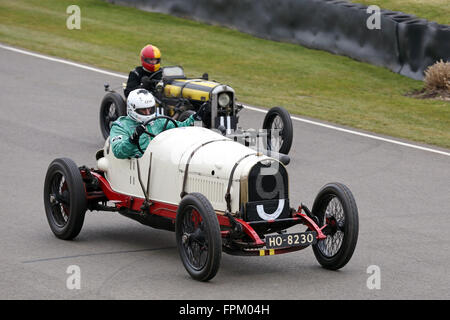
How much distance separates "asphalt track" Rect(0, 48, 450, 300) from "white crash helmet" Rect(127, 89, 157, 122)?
129cm

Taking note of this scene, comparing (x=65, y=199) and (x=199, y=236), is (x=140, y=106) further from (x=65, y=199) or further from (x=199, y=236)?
(x=199, y=236)

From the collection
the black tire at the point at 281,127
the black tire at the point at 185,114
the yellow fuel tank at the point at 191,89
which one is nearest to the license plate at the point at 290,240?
the black tire at the point at 281,127

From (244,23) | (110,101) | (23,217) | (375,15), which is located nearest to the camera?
(23,217)

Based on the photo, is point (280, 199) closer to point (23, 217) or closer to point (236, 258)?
point (236, 258)

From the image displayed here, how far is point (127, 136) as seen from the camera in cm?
998

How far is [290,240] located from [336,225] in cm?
61

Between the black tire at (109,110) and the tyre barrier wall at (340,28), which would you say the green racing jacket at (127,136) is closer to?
the black tire at (109,110)

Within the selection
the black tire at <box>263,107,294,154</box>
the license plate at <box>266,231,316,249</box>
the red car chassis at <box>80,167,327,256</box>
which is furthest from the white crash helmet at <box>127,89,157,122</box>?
the black tire at <box>263,107,294,154</box>

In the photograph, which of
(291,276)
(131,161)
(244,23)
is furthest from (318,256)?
(244,23)

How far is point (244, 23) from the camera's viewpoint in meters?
24.1

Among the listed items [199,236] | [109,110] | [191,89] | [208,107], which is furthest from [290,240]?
[109,110]

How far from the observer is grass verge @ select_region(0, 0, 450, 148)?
17719 millimetres

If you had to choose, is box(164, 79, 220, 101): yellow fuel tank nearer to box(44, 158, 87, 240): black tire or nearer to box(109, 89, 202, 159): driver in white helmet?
box(109, 89, 202, 159): driver in white helmet
